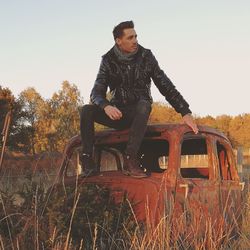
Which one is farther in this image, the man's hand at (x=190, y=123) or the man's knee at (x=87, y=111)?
the man's hand at (x=190, y=123)

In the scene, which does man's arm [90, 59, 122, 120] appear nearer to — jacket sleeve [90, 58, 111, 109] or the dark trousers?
jacket sleeve [90, 58, 111, 109]

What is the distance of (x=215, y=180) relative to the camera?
5.54m

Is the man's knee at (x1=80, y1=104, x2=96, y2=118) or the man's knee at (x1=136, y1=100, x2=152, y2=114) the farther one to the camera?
the man's knee at (x1=80, y1=104, x2=96, y2=118)

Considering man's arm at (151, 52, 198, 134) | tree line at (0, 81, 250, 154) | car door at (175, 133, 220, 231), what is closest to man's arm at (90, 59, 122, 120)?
man's arm at (151, 52, 198, 134)

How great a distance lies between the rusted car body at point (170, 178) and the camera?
4.66m

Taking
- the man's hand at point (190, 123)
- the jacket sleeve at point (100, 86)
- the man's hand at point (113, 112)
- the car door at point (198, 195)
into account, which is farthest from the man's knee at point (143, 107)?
the car door at point (198, 195)

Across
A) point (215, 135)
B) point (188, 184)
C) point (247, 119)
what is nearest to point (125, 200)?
point (188, 184)

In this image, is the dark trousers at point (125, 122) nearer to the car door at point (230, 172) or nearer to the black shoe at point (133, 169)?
the black shoe at point (133, 169)

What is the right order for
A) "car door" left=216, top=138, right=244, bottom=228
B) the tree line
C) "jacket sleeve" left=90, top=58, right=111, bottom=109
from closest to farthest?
1. "jacket sleeve" left=90, top=58, right=111, bottom=109
2. "car door" left=216, top=138, right=244, bottom=228
3. the tree line

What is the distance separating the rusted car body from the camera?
4656 millimetres

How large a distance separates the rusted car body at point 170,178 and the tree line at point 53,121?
2429 cm

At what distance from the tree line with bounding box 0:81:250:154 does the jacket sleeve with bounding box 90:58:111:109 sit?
24831 millimetres

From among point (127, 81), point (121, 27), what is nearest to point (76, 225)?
point (127, 81)

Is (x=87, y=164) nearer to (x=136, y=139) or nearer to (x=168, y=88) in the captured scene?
(x=136, y=139)
